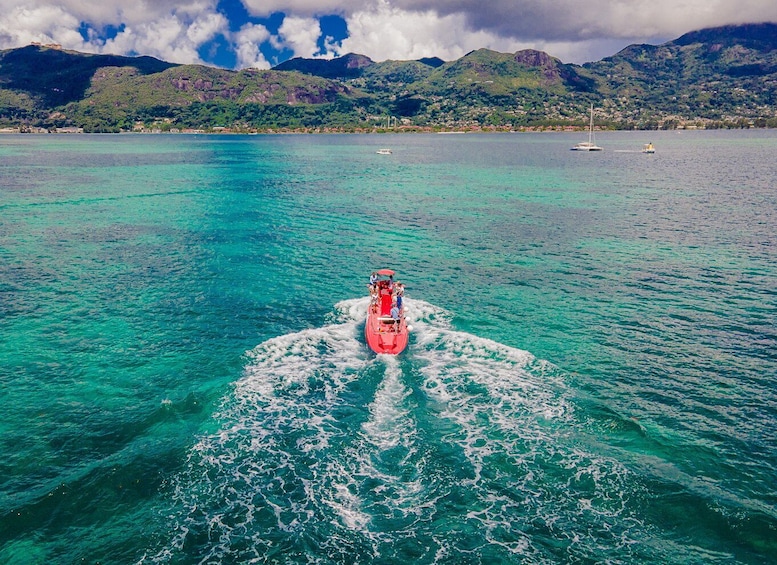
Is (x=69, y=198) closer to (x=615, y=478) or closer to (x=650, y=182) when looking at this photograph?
(x=615, y=478)

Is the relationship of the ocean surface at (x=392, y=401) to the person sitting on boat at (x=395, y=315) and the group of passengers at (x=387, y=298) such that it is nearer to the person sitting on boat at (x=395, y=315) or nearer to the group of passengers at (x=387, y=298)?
the person sitting on boat at (x=395, y=315)

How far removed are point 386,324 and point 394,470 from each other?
1599cm

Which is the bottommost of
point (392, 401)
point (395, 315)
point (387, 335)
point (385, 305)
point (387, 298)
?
point (392, 401)

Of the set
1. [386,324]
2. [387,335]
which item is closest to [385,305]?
[386,324]

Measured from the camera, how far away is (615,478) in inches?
1061

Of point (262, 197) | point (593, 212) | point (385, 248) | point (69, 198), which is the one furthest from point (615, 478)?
point (69, 198)

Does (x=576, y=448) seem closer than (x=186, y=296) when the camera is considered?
Yes

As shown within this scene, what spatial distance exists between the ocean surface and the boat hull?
48.9 inches

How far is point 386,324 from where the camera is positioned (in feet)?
138

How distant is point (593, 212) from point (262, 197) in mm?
72937

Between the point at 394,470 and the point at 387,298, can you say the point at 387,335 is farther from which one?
the point at 394,470

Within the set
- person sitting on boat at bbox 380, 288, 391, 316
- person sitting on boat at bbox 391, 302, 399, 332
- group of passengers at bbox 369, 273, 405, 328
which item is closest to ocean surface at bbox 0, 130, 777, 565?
person sitting on boat at bbox 391, 302, 399, 332

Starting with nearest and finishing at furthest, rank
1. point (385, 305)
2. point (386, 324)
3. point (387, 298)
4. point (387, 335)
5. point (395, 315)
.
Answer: point (387, 335) < point (386, 324) < point (395, 315) < point (385, 305) < point (387, 298)

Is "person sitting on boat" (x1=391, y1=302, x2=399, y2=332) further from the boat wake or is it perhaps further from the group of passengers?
the boat wake
